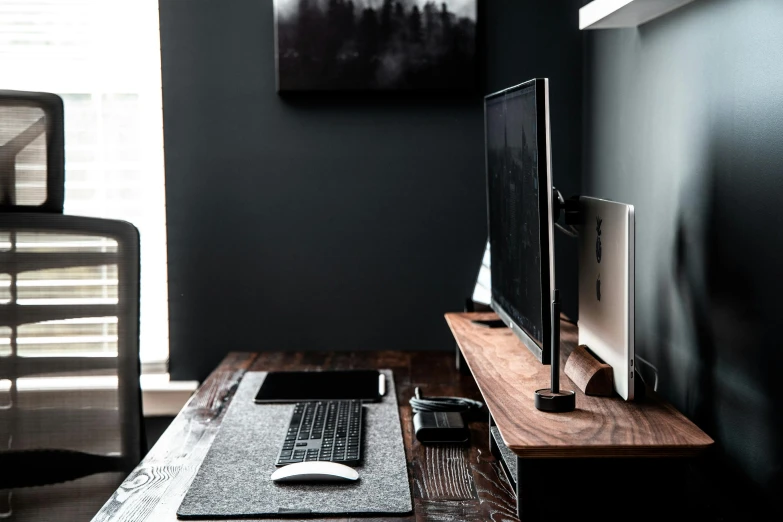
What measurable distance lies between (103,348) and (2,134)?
0.51 m

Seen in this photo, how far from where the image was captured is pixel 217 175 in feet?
7.90

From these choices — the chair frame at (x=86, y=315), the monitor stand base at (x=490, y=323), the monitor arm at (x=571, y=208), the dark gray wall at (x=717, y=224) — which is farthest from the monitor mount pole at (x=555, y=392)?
the chair frame at (x=86, y=315)

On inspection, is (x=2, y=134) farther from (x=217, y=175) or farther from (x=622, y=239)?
(x=622, y=239)

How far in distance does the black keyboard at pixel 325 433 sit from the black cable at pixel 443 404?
12cm

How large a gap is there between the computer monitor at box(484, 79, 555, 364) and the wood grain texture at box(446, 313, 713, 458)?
7cm

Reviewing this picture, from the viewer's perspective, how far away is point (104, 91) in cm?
238

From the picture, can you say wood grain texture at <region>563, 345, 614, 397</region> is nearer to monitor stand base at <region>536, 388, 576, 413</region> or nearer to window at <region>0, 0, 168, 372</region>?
monitor stand base at <region>536, 388, 576, 413</region>

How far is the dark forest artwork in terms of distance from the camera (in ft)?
7.61

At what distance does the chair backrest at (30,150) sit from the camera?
172 cm

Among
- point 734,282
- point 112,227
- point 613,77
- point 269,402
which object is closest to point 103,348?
point 112,227

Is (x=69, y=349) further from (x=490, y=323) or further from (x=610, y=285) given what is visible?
(x=610, y=285)

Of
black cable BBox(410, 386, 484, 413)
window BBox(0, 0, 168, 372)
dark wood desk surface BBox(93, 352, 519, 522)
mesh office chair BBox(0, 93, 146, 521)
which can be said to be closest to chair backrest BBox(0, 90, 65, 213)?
mesh office chair BBox(0, 93, 146, 521)

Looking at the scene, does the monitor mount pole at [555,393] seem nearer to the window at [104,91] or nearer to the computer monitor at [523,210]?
the computer monitor at [523,210]

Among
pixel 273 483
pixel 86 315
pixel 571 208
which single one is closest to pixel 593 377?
pixel 571 208
